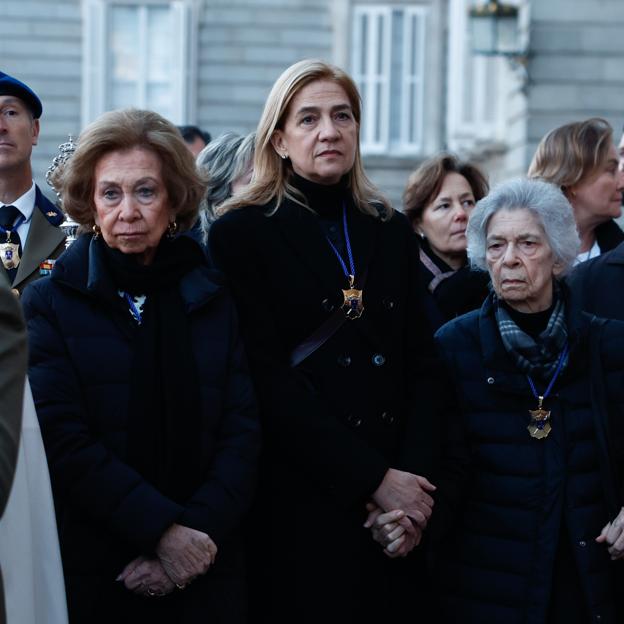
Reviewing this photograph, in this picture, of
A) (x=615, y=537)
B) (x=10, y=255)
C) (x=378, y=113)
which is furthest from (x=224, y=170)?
(x=378, y=113)

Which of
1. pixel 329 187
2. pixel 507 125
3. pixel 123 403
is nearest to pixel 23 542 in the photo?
pixel 123 403

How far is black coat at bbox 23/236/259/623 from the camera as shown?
3.34 meters

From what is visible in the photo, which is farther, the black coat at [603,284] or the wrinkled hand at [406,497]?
the black coat at [603,284]

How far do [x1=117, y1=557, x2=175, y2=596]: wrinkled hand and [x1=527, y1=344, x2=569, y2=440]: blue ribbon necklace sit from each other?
1193mm

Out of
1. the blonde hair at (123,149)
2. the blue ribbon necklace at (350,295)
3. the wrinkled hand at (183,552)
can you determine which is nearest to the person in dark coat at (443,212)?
the blue ribbon necklace at (350,295)

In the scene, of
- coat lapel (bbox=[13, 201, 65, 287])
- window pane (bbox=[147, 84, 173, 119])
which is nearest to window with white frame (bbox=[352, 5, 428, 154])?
window pane (bbox=[147, 84, 173, 119])

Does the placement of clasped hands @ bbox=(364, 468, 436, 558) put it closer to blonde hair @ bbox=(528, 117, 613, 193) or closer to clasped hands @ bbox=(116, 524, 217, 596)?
clasped hands @ bbox=(116, 524, 217, 596)

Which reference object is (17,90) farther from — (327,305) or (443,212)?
(443,212)

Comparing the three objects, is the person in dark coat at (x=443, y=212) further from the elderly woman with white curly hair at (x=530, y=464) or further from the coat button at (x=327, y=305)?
the coat button at (x=327, y=305)

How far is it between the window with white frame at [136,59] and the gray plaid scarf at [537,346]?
14165mm

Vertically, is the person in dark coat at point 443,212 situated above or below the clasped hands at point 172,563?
above

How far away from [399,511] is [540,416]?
0.56m

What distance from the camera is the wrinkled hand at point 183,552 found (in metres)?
3.36

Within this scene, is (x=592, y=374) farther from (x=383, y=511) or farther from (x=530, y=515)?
(x=383, y=511)
